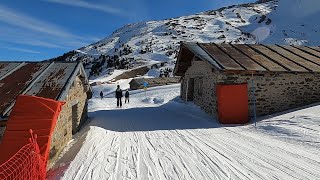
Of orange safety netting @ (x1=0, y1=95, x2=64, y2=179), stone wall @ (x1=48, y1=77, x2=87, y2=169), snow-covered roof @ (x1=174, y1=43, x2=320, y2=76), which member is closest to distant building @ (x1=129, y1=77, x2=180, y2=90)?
snow-covered roof @ (x1=174, y1=43, x2=320, y2=76)

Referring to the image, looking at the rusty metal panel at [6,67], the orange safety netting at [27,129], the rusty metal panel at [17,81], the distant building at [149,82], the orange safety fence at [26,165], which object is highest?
the rusty metal panel at [6,67]

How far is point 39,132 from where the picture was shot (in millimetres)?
7094

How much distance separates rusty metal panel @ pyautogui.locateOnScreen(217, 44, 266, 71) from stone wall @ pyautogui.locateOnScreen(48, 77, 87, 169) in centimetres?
685

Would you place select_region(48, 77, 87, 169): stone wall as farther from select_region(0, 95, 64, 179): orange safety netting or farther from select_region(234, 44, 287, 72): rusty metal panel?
select_region(234, 44, 287, 72): rusty metal panel

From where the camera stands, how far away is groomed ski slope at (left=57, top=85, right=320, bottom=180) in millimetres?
6543

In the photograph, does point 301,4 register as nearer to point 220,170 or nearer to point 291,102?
point 291,102

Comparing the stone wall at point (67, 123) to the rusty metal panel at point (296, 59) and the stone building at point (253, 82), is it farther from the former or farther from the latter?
the rusty metal panel at point (296, 59)

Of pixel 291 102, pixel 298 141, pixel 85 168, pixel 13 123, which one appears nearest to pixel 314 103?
pixel 291 102

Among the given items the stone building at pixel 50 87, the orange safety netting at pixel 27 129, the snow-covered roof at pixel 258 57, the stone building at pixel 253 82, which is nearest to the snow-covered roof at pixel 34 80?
the stone building at pixel 50 87

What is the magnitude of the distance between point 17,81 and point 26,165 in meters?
3.90

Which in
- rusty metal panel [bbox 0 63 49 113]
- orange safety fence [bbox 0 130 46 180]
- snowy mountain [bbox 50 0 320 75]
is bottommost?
orange safety fence [bbox 0 130 46 180]

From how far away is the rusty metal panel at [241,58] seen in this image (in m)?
13.7

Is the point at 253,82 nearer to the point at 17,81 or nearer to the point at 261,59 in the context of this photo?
the point at 261,59

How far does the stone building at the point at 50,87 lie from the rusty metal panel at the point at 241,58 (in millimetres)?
6817
